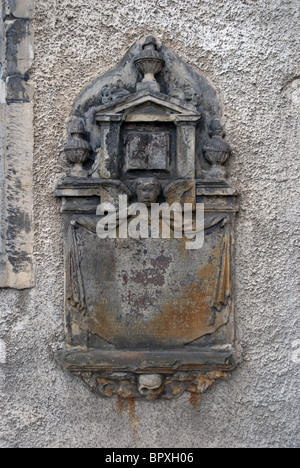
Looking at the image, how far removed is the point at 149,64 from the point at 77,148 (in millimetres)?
580

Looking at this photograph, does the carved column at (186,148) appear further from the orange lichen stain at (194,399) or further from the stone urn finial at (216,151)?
the orange lichen stain at (194,399)

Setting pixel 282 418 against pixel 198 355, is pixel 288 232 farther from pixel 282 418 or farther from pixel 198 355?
pixel 282 418

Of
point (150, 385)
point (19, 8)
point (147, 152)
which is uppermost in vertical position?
point (19, 8)

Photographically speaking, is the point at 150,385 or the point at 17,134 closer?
the point at 150,385

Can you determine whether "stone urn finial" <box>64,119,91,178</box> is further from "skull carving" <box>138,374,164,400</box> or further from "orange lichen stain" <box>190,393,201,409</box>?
"orange lichen stain" <box>190,393,201,409</box>

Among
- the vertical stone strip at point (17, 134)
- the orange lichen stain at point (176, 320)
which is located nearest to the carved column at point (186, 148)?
the orange lichen stain at point (176, 320)

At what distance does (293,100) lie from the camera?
7.95 ft

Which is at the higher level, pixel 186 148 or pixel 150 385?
pixel 186 148

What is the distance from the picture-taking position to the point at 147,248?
240cm

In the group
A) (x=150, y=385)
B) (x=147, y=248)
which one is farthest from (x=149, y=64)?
(x=150, y=385)

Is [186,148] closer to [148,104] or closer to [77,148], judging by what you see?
[148,104]

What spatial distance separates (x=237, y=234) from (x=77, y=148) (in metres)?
0.96

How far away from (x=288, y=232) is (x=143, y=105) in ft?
3.36

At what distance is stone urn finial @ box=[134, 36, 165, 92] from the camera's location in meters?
2.36
